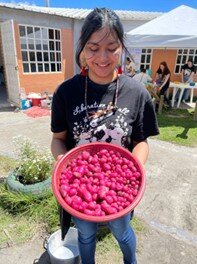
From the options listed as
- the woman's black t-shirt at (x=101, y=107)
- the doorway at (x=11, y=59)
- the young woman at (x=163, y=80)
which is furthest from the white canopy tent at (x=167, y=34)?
the woman's black t-shirt at (x=101, y=107)

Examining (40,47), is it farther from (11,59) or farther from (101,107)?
(101,107)

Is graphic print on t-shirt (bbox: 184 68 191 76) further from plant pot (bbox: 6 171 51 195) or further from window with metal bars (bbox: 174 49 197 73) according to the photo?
plant pot (bbox: 6 171 51 195)

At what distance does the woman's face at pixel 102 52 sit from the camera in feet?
4.33

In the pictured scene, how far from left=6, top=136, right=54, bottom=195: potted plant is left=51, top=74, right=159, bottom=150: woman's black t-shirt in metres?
1.36

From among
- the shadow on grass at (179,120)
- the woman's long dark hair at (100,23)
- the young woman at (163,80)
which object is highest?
the woman's long dark hair at (100,23)

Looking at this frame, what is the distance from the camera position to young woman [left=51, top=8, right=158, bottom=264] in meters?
1.37

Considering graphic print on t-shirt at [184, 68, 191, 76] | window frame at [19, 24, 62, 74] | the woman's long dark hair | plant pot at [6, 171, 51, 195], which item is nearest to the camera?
the woman's long dark hair

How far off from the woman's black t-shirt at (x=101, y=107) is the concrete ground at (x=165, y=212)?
1.29 m

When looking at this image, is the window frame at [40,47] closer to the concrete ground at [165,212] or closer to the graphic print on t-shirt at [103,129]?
the concrete ground at [165,212]

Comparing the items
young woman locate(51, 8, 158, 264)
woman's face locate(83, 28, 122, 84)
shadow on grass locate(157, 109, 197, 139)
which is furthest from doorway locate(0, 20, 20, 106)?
woman's face locate(83, 28, 122, 84)

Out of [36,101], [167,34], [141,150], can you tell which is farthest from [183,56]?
[141,150]

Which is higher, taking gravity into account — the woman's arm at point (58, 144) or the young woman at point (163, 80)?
the woman's arm at point (58, 144)

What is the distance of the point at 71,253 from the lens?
78.3 inches

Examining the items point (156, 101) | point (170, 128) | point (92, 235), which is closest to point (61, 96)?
point (92, 235)
